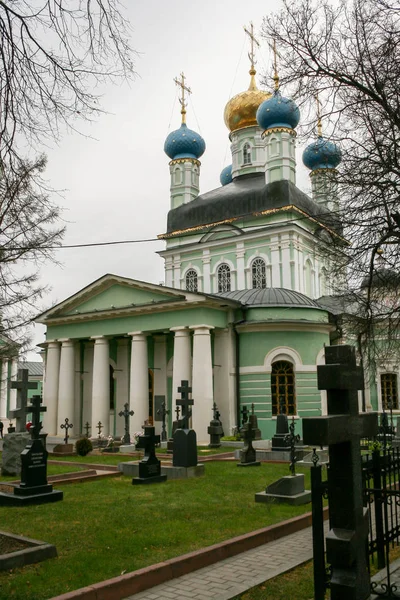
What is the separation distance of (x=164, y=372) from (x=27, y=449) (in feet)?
55.8

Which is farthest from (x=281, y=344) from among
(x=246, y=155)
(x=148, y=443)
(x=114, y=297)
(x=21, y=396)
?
(x=246, y=155)

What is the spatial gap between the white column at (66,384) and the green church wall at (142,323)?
0.78m

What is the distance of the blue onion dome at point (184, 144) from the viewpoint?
129 ft

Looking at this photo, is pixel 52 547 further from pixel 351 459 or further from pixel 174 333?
pixel 174 333

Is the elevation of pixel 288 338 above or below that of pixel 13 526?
above

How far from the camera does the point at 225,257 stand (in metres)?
34.2

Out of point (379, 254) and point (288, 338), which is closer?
point (379, 254)

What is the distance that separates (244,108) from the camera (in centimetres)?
3803

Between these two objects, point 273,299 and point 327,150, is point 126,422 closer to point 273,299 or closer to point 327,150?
point 273,299

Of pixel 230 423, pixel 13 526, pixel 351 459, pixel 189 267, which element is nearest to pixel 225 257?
pixel 189 267

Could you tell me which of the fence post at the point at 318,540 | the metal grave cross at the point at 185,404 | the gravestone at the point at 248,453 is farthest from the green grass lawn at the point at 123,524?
the gravestone at the point at 248,453

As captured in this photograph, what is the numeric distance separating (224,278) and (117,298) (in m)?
8.19

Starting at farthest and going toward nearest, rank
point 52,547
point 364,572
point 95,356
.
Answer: point 95,356 → point 52,547 → point 364,572

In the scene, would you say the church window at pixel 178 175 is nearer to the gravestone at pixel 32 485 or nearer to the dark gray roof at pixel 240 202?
the dark gray roof at pixel 240 202
